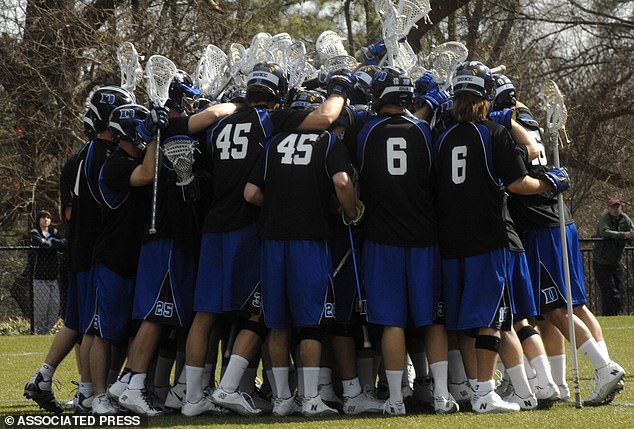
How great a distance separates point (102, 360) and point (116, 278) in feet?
1.96

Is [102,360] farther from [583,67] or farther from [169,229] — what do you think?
[583,67]

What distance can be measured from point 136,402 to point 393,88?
9.15 ft

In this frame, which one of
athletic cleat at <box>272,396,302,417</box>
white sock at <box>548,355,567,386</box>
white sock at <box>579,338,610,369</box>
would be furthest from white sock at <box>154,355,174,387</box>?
white sock at <box>579,338,610,369</box>

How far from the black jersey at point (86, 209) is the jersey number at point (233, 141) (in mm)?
912

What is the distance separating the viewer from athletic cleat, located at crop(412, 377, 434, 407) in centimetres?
775

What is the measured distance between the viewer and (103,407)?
7465 mm

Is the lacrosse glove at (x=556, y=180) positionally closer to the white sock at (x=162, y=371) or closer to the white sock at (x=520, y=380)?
the white sock at (x=520, y=380)

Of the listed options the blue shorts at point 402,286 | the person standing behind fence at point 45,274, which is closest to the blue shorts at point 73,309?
the blue shorts at point 402,286

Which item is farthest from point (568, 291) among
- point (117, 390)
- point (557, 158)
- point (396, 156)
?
point (117, 390)

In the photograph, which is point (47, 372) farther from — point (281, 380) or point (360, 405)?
point (360, 405)

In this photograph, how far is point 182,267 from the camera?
770 cm

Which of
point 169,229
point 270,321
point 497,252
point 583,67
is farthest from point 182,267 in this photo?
point 583,67

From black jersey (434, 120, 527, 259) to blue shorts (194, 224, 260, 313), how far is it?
1.33 meters

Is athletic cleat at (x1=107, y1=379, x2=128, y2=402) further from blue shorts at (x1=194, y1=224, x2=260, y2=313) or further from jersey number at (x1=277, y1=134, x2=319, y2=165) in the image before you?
jersey number at (x1=277, y1=134, x2=319, y2=165)
